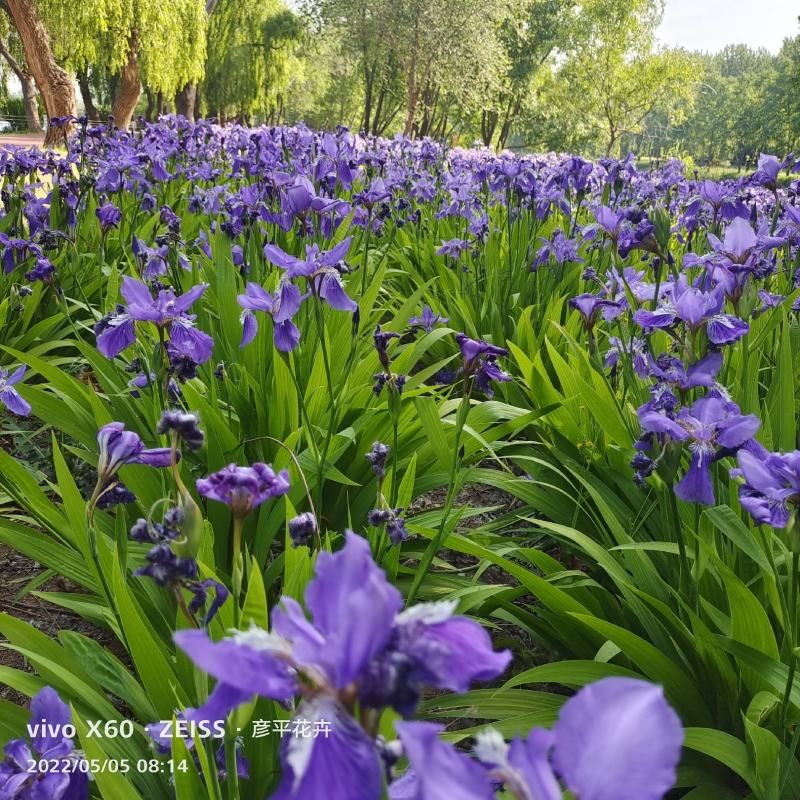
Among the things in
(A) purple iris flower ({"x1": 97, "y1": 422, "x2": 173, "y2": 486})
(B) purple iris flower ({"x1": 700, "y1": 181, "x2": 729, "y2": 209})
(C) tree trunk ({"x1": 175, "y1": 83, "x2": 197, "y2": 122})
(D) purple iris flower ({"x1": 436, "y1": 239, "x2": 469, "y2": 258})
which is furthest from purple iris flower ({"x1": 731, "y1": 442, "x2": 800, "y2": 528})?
(C) tree trunk ({"x1": 175, "y1": 83, "x2": 197, "y2": 122})

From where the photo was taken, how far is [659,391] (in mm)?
1636

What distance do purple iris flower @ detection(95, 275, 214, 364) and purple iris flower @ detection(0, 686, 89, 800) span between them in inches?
34.1

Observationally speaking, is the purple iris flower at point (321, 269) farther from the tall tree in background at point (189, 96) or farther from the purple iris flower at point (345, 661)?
the tall tree in background at point (189, 96)

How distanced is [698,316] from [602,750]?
4.64 feet

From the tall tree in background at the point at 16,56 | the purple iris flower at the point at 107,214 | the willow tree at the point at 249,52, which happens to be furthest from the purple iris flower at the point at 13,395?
the willow tree at the point at 249,52

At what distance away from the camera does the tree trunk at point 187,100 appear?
17.8 meters

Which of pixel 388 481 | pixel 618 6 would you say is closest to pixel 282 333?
pixel 388 481

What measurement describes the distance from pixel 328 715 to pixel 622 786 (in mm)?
196

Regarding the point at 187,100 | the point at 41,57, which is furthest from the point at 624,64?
the point at 41,57

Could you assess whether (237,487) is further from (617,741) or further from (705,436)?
(705,436)

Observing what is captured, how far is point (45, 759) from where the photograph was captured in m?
0.94

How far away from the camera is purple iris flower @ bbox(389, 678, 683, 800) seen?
1.39 feet

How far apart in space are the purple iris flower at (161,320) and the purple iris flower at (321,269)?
0.71ft

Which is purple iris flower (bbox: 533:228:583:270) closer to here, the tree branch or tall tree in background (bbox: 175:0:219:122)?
tall tree in background (bbox: 175:0:219:122)
